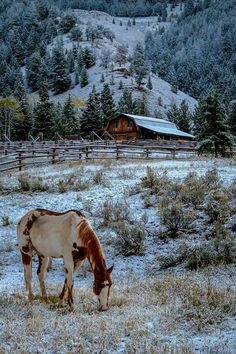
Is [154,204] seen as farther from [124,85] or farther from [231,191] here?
[124,85]

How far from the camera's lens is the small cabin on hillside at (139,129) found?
59.7 meters

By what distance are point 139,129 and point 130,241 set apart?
4914 cm

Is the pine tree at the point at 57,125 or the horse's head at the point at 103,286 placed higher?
the pine tree at the point at 57,125

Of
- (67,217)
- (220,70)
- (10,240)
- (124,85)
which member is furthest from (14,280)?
(220,70)

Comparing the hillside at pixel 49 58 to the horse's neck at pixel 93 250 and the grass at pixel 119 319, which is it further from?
the horse's neck at pixel 93 250

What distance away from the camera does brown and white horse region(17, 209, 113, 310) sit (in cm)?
661

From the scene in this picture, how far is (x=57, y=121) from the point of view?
66188 millimetres

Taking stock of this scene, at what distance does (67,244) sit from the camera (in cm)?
690

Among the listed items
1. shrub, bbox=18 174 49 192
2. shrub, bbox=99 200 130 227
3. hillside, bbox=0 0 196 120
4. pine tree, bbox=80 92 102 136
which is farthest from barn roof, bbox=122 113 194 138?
shrub, bbox=99 200 130 227

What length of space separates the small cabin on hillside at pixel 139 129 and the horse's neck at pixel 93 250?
171 ft

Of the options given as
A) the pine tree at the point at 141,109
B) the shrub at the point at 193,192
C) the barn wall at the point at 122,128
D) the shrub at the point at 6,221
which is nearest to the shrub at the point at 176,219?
the shrub at the point at 193,192

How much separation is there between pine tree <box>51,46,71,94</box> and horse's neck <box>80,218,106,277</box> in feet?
357

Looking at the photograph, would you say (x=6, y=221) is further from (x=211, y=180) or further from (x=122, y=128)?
(x=122, y=128)

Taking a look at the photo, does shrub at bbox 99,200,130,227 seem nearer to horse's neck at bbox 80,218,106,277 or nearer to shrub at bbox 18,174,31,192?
shrub at bbox 18,174,31,192
